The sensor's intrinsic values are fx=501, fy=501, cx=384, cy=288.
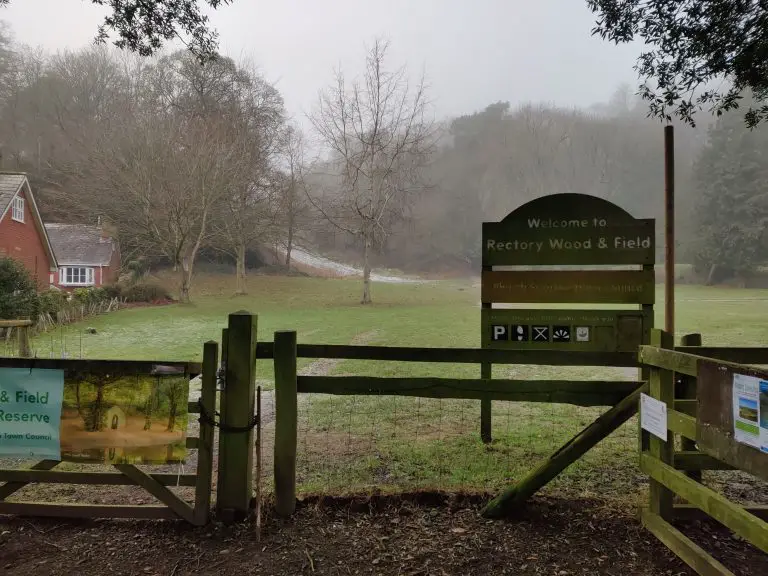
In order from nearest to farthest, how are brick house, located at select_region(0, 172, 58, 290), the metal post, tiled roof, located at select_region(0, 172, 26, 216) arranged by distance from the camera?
1. the metal post
2. tiled roof, located at select_region(0, 172, 26, 216)
3. brick house, located at select_region(0, 172, 58, 290)

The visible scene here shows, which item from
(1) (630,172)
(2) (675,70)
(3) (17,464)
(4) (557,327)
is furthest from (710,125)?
(3) (17,464)

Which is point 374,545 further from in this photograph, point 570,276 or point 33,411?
point 570,276

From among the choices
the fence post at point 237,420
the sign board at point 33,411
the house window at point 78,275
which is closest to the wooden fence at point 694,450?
the fence post at point 237,420

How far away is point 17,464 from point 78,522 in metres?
2.57

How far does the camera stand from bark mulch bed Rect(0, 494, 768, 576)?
291cm

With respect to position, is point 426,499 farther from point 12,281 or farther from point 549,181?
point 549,181

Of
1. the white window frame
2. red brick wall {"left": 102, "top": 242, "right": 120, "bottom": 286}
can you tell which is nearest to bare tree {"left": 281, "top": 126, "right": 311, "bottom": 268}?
red brick wall {"left": 102, "top": 242, "right": 120, "bottom": 286}

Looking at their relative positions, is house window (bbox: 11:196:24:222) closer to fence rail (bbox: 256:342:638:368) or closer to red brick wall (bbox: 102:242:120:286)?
red brick wall (bbox: 102:242:120:286)

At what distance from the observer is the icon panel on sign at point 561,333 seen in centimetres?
520

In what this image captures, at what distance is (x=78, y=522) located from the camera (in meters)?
3.40

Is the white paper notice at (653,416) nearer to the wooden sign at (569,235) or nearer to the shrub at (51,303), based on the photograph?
the wooden sign at (569,235)

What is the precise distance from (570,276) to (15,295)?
1948cm

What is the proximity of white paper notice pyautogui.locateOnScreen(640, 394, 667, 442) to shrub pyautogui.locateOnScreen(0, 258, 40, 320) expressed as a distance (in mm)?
19875

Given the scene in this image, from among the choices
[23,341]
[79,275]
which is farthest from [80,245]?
[23,341]
